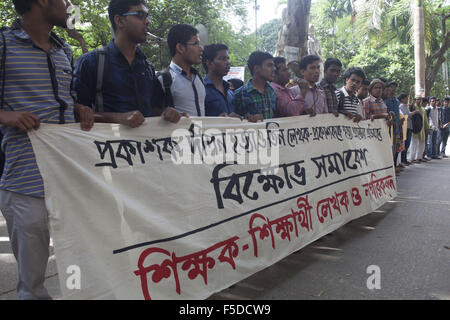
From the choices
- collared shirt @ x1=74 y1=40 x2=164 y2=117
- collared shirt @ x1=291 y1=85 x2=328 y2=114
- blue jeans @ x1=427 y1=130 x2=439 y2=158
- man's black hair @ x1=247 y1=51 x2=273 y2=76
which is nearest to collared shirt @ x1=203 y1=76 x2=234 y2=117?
man's black hair @ x1=247 y1=51 x2=273 y2=76

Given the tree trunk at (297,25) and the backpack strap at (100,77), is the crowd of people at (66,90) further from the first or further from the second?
the tree trunk at (297,25)

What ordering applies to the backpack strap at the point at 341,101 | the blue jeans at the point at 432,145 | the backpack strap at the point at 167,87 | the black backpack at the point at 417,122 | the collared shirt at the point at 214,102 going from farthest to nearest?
the blue jeans at the point at 432,145
the black backpack at the point at 417,122
the backpack strap at the point at 341,101
the collared shirt at the point at 214,102
the backpack strap at the point at 167,87

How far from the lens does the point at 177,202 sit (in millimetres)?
2760

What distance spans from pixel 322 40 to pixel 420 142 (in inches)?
996

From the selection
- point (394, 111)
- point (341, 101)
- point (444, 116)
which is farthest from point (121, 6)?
point (444, 116)

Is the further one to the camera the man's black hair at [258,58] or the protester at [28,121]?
the man's black hair at [258,58]

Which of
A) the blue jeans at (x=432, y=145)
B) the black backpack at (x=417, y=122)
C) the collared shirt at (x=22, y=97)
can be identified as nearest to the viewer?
the collared shirt at (x=22, y=97)

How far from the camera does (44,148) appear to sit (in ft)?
7.36

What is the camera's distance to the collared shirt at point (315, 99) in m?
5.14

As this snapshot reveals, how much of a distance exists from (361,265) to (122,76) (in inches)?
95.4

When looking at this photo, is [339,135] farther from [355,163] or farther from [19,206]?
[19,206]

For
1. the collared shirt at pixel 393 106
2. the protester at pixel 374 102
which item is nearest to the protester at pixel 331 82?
the protester at pixel 374 102

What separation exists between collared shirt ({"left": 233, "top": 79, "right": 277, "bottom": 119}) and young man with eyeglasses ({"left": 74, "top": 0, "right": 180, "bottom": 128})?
148 cm

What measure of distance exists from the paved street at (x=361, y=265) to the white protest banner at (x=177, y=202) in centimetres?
14
